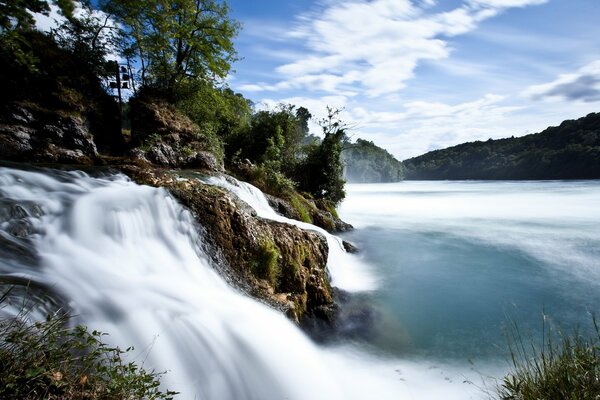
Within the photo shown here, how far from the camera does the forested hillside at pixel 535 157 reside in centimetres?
6562

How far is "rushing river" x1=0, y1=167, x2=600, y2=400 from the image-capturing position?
144 inches

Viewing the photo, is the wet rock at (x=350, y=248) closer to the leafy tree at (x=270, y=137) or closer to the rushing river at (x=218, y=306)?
the rushing river at (x=218, y=306)

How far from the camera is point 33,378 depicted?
75.2 inches

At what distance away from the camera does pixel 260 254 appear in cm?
606

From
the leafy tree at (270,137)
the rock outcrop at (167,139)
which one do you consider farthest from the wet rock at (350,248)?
the leafy tree at (270,137)

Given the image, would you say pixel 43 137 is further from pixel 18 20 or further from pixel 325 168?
pixel 325 168

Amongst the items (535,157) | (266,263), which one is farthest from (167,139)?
(535,157)

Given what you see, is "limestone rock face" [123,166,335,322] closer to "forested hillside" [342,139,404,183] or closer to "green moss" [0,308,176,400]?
"green moss" [0,308,176,400]

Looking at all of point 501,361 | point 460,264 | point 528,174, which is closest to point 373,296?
point 501,361

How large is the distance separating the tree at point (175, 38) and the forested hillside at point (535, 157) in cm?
7779

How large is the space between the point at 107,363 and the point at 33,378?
1165 mm

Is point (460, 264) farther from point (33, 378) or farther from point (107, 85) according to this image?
point (107, 85)

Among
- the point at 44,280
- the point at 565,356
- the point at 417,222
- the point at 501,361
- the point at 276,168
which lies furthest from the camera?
the point at 417,222

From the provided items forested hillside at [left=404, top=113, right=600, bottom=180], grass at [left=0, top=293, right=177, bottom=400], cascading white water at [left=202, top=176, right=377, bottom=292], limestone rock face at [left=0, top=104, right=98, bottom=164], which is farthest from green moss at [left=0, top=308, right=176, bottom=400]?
forested hillside at [left=404, top=113, right=600, bottom=180]
